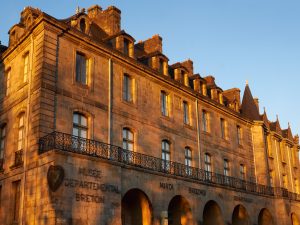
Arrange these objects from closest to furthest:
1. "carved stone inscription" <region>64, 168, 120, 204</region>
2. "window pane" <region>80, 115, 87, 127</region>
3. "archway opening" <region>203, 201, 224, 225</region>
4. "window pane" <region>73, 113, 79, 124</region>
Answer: "carved stone inscription" <region>64, 168, 120, 204</region> → "window pane" <region>73, 113, 79, 124</region> → "window pane" <region>80, 115, 87, 127</region> → "archway opening" <region>203, 201, 224, 225</region>

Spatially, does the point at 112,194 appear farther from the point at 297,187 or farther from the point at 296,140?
the point at 296,140

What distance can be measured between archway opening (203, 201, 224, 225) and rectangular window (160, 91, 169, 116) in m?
6.55

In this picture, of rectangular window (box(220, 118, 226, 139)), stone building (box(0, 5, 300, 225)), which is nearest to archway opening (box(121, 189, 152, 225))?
stone building (box(0, 5, 300, 225))

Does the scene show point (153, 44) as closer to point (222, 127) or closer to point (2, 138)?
point (222, 127)

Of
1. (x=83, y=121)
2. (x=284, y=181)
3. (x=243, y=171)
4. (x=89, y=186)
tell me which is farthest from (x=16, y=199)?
(x=284, y=181)

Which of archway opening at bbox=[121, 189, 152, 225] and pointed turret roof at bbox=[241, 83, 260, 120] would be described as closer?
archway opening at bbox=[121, 189, 152, 225]

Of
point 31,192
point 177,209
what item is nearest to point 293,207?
point 177,209

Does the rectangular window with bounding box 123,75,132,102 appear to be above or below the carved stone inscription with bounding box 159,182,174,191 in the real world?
above

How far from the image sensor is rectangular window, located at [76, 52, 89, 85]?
23.4 meters

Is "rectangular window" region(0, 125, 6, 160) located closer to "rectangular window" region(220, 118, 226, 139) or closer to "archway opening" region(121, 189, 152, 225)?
"archway opening" region(121, 189, 152, 225)

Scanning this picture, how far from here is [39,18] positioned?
21812mm

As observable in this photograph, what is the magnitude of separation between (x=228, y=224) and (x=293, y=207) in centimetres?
1218

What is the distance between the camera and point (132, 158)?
23.8 meters

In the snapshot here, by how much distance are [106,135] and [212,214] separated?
10.1 m
